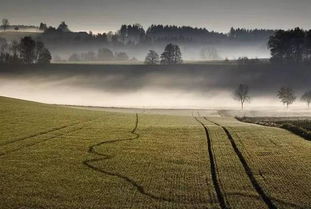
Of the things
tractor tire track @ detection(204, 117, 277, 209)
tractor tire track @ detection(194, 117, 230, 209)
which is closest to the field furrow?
tractor tire track @ detection(204, 117, 277, 209)

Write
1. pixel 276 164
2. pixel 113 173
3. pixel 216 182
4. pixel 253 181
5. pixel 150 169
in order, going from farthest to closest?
pixel 276 164, pixel 150 169, pixel 113 173, pixel 253 181, pixel 216 182

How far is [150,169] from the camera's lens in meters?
32.6

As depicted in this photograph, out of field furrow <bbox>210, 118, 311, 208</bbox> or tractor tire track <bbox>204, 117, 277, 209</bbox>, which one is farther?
field furrow <bbox>210, 118, 311, 208</bbox>

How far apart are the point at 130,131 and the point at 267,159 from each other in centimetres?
1955

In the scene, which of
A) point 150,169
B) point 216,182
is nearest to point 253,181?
point 216,182

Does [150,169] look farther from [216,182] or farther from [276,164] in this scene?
[276,164]

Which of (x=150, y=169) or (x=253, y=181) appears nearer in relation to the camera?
(x=253, y=181)

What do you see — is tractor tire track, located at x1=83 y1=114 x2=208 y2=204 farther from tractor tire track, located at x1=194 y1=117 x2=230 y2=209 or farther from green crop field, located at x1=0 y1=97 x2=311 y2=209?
tractor tire track, located at x1=194 y1=117 x2=230 y2=209

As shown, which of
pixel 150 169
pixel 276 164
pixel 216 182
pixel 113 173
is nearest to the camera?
pixel 216 182

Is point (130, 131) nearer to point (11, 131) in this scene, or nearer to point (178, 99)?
point (11, 131)

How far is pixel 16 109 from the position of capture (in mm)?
71000

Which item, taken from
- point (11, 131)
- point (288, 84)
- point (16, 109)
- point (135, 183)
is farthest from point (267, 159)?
point (288, 84)

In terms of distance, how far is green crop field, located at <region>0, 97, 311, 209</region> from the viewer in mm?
25422

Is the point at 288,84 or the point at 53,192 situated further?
the point at 288,84
